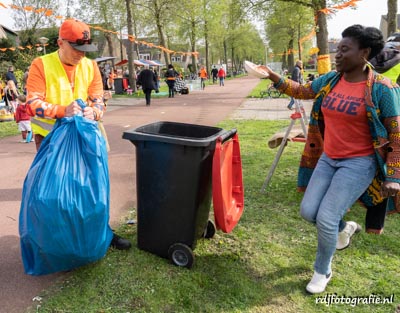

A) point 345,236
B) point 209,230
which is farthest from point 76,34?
point 345,236

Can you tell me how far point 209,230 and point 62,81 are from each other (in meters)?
1.76

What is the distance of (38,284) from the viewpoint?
8.91ft

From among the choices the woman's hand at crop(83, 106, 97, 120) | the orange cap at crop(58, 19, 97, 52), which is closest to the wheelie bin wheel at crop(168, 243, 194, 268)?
the woman's hand at crop(83, 106, 97, 120)

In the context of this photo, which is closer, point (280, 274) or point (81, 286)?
point (81, 286)

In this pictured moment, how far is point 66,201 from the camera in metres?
2.41

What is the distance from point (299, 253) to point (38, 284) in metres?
2.05

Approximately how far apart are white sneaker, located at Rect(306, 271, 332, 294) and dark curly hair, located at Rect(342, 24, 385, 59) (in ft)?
5.16

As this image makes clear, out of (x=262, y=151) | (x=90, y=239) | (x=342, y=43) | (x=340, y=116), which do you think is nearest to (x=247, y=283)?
(x=90, y=239)

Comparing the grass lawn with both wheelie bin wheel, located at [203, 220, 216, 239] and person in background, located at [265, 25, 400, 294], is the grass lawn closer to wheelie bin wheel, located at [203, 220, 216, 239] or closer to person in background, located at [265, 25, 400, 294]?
wheelie bin wheel, located at [203, 220, 216, 239]

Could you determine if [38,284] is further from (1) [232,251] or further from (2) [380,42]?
(2) [380,42]

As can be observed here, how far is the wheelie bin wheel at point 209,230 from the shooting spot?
3.36 m

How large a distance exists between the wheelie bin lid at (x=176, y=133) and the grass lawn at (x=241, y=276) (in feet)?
3.19

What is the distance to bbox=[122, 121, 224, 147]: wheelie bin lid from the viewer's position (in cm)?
262

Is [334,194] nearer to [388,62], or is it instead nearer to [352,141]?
[352,141]
